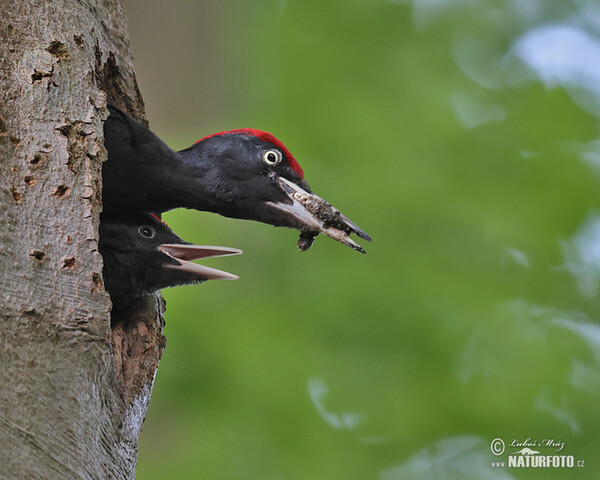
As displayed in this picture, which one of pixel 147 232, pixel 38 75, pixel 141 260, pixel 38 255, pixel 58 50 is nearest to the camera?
pixel 38 255

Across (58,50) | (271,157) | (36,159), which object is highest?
(271,157)

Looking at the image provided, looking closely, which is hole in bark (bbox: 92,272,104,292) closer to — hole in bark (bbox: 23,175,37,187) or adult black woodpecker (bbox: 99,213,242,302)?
hole in bark (bbox: 23,175,37,187)

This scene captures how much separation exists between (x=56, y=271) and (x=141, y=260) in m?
1.09

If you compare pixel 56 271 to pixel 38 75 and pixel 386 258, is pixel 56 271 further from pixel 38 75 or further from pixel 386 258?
pixel 386 258

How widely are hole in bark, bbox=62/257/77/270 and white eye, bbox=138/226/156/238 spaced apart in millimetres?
1136

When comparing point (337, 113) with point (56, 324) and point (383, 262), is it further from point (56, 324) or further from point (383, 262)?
point (56, 324)

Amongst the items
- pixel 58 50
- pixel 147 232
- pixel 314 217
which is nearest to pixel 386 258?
pixel 314 217

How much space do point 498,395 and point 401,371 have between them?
0.50 metres

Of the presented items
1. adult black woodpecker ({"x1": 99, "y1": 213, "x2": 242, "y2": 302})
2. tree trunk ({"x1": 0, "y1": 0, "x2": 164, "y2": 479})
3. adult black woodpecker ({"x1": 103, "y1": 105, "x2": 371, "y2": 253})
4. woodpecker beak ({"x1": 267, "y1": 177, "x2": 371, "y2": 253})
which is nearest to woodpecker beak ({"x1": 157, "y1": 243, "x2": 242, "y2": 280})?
adult black woodpecker ({"x1": 99, "y1": 213, "x2": 242, "y2": 302})

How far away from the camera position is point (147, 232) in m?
3.20

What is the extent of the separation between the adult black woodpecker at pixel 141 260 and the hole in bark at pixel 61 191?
0.88 metres

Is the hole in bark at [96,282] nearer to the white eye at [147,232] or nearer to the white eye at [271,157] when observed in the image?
the white eye at [147,232]

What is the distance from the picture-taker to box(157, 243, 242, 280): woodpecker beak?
3.12 metres

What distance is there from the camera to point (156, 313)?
3.08 metres
